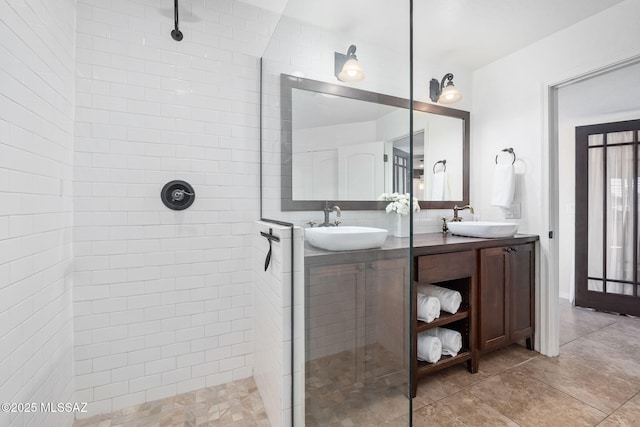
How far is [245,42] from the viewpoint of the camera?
77.4 inches

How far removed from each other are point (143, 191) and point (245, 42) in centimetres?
116

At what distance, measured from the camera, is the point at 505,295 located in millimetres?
2182

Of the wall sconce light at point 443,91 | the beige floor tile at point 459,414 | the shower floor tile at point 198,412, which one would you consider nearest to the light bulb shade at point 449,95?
the wall sconce light at point 443,91

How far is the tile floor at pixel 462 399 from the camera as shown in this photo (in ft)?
4.10

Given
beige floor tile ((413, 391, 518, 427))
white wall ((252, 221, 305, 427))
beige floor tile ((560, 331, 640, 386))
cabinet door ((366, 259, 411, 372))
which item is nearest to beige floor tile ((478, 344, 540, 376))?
beige floor tile ((560, 331, 640, 386))

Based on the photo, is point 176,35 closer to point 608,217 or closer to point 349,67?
point 349,67

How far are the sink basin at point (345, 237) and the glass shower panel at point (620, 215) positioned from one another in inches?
136

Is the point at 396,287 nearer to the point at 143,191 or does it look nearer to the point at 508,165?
the point at 143,191

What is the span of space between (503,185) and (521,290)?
86cm

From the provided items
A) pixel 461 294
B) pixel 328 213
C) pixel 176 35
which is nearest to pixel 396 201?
pixel 328 213

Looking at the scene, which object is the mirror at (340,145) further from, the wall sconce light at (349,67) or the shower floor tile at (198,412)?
the shower floor tile at (198,412)

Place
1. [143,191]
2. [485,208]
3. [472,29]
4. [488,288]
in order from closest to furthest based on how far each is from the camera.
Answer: [143,191], [488,288], [472,29], [485,208]

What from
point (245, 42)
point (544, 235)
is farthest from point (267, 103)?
point (544, 235)

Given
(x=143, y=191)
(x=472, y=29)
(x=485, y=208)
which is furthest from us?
(x=485, y=208)
